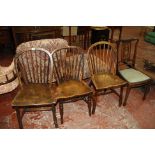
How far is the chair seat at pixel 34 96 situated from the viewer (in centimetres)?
208

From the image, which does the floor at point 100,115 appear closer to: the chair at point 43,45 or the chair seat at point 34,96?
the chair seat at point 34,96

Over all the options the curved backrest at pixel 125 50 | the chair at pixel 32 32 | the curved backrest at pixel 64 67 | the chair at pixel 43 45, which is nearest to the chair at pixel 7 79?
the chair at pixel 43 45

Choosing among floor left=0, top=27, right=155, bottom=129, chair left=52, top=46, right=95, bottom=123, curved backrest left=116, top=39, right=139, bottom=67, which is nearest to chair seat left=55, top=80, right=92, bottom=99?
chair left=52, top=46, right=95, bottom=123

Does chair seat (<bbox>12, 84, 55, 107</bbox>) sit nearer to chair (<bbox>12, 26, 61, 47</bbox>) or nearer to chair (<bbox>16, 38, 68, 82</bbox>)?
chair (<bbox>16, 38, 68, 82</bbox>)

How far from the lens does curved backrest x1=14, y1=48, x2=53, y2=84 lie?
2.29m

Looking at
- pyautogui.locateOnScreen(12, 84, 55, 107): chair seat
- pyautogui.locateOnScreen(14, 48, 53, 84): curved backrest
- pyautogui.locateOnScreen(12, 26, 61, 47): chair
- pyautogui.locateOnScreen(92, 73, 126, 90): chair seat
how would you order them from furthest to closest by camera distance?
pyautogui.locateOnScreen(12, 26, 61, 47): chair, pyautogui.locateOnScreen(92, 73, 126, 90): chair seat, pyautogui.locateOnScreen(14, 48, 53, 84): curved backrest, pyautogui.locateOnScreen(12, 84, 55, 107): chair seat

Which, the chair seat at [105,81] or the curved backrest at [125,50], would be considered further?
the curved backrest at [125,50]

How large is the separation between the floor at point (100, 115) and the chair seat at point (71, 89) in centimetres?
44

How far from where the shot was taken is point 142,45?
5219 mm

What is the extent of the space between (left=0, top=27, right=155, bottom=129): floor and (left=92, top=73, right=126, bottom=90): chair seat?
442 mm

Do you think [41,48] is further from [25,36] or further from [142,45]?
[142,45]
